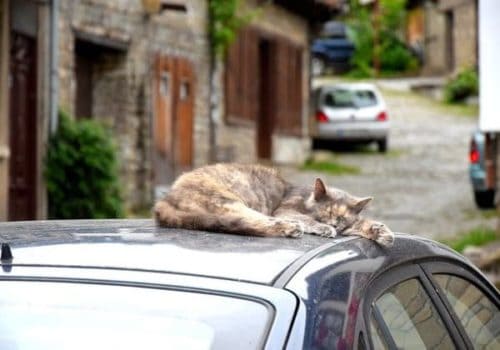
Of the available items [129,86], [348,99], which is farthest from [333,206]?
[348,99]

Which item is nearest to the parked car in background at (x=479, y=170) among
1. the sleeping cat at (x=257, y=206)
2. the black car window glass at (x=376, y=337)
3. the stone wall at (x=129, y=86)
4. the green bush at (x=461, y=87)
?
the stone wall at (x=129, y=86)

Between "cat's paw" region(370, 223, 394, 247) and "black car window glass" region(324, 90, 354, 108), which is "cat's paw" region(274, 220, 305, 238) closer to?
"cat's paw" region(370, 223, 394, 247)

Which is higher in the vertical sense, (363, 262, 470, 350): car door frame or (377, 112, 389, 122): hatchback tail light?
(377, 112, 389, 122): hatchback tail light

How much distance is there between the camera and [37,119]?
14.6 m

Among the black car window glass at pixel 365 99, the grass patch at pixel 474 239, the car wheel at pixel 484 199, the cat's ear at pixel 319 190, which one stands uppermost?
the black car window glass at pixel 365 99

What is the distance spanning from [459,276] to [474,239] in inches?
478

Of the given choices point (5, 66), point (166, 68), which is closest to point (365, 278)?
point (5, 66)

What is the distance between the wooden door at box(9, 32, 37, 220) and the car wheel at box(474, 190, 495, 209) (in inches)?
344

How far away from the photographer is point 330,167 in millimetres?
27156

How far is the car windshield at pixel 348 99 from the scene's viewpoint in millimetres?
30344

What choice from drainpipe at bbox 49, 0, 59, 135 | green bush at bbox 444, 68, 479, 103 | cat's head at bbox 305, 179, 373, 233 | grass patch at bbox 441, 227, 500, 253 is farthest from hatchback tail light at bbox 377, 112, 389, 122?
cat's head at bbox 305, 179, 373, 233

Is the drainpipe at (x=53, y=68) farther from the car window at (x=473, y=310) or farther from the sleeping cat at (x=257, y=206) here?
the car window at (x=473, y=310)

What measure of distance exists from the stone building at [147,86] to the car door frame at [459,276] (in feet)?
31.1

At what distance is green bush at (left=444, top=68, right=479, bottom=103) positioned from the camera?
127 feet
